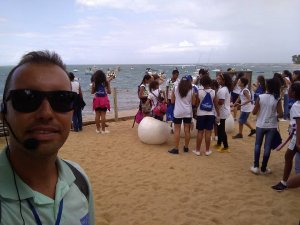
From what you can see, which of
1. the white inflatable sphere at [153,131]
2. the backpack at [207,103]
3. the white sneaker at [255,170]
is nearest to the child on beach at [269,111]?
the white sneaker at [255,170]

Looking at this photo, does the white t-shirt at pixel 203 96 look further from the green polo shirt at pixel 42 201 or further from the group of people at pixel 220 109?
the green polo shirt at pixel 42 201

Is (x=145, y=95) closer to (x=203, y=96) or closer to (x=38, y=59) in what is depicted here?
(x=203, y=96)

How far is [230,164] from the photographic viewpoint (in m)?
6.66

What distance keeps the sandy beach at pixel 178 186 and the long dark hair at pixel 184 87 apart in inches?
59.0

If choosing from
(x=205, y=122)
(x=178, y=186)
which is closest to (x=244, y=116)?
(x=205, y=122)

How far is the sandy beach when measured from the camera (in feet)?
14.3

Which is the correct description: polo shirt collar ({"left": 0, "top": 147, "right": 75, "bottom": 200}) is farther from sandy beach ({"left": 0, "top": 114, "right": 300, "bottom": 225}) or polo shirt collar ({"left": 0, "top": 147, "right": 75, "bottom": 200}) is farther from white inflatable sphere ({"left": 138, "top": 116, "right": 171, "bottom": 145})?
white inflatable sphere ({"left": 138, "top": 116, "right": 171, "bottom": 145})

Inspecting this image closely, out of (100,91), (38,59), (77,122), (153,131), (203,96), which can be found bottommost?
(77,122)

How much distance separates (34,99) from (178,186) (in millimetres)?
4516

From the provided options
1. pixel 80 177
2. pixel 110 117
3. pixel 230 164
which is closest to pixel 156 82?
pixel 230 164

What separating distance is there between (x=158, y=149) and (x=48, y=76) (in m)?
6.45

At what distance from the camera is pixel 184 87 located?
6.89m

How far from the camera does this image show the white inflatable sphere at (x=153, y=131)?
25.5 ft

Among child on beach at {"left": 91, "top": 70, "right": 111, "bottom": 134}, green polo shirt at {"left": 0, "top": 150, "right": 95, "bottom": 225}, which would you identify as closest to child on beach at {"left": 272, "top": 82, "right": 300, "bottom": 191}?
green polo shirt at {"left": 0, "top": 150, "right": 95, "bottom": 225}
